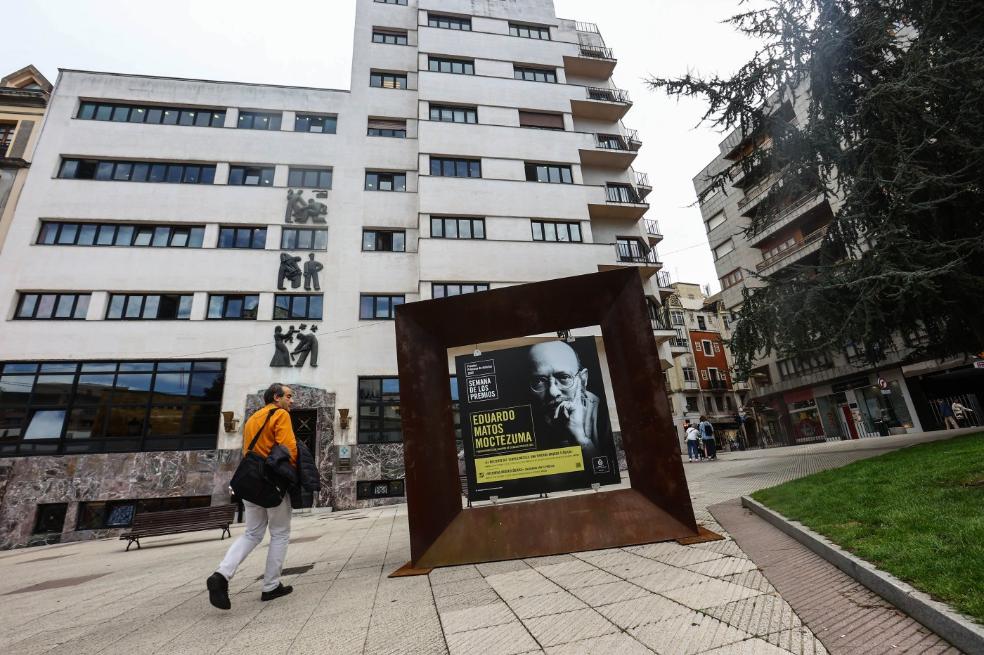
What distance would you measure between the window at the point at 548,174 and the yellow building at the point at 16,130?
22.7m

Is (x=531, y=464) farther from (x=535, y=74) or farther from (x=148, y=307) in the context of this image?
(x=535, y=74)

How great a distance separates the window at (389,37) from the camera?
24.0 m

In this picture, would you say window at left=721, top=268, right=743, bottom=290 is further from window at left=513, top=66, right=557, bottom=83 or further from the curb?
the curb

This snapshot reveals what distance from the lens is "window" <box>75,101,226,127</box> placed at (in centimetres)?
2045

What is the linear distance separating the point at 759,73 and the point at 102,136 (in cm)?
2654

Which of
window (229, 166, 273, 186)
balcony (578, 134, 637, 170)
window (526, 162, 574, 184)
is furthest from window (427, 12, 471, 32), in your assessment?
window (229, 166, 273, 186)

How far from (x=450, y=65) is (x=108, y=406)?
22732 mm

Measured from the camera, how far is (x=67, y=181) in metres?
18.9

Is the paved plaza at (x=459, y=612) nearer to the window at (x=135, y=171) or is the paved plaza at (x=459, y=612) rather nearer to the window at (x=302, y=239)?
the window at (x=302, y=239)

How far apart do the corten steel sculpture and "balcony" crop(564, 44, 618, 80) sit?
1034 inches

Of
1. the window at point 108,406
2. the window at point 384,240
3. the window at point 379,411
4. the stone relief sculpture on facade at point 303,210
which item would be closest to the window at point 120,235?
the stone relief sculpture on facade at point 303,210

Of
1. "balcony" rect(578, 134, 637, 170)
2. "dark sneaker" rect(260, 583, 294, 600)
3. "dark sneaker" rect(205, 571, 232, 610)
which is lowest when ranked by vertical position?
"dark sneaker" rect(260, 583, 294, 600)

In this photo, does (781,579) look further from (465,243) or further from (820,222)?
(820,222)

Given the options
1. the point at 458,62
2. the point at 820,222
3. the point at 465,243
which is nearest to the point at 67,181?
the point at 465,243
